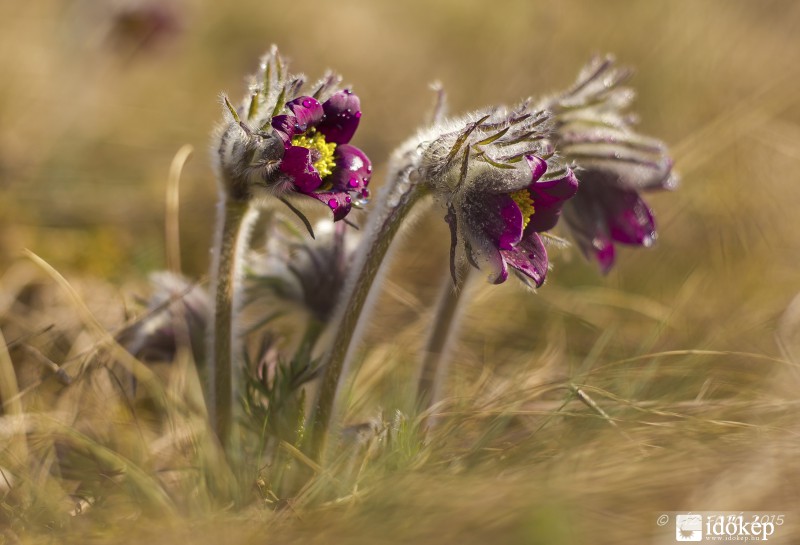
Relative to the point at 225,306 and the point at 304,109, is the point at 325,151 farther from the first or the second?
the point at 225,306

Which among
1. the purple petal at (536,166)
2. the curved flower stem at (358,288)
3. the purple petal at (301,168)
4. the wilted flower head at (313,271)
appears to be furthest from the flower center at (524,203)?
the wilted flower head at (313,271)

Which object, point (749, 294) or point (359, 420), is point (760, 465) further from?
point (749, 294)

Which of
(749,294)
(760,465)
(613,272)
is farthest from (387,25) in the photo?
(760,465)

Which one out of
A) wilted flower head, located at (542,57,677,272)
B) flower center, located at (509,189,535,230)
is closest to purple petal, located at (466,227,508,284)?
flower center, located at (509,189,535,230)

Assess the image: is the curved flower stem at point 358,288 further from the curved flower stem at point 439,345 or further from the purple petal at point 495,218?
the curved flower stem at point 439,345

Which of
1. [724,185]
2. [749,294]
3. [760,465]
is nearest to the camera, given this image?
[760,465]

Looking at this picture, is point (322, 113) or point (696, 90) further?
point (696, 90)

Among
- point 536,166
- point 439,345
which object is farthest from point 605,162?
point 439,345

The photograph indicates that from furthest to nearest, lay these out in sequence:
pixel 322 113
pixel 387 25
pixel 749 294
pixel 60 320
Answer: pixel 387 25, pixel 749 294, pixel 60 320, pixel 322 113
